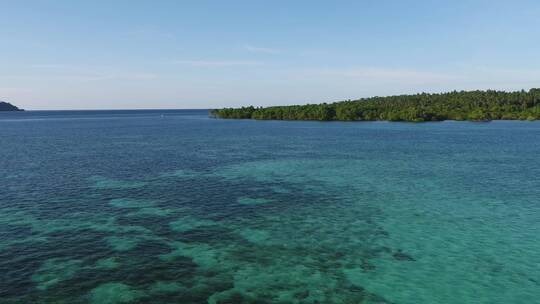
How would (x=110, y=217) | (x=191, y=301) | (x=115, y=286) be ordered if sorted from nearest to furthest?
(x=191, y=301)
(x=115, y=286)
(x=110, y=217)

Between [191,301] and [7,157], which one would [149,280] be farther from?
[7,157]

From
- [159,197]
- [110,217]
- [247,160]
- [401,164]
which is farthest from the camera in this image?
[247,160]

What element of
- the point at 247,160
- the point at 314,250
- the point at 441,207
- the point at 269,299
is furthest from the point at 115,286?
the point at 247,160

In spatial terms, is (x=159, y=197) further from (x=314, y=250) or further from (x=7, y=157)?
(x=7, y=157)

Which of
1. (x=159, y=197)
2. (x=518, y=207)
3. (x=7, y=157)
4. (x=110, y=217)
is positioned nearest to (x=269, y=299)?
(x=110, y=217)

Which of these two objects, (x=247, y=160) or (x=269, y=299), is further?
(x=247, y=160)

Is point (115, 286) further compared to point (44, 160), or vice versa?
point (44, 160)
